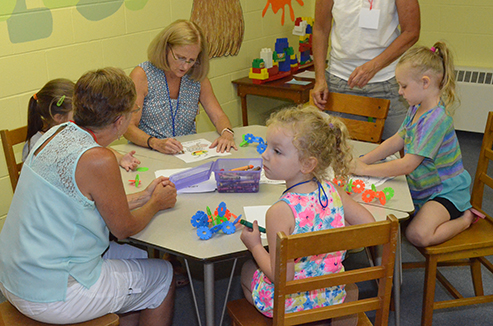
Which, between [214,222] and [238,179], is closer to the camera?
[214,222]

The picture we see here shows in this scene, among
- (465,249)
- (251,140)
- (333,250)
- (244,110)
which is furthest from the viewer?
(244,110)

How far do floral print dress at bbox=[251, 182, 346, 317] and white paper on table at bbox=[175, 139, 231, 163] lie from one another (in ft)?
2.79

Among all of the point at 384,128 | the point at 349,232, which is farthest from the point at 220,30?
the point at 349,232

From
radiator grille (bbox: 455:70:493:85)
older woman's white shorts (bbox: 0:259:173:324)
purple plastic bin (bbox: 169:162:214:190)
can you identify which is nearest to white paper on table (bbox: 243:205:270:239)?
purple plastic bin (bbox: 169:162:214:190)

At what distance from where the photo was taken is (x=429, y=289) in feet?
6.77

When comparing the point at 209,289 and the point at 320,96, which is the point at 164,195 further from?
the point at 320,96

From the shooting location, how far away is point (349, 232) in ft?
4.26

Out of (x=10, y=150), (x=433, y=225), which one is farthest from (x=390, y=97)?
(x=10, y=150)

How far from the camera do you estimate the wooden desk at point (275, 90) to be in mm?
3723

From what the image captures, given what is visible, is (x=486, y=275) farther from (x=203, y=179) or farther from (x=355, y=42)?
(x=203, y=179)

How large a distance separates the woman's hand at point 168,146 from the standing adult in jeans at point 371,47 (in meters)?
0.92

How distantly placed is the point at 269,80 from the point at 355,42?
3.82ft

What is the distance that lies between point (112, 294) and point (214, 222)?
401 millimetres

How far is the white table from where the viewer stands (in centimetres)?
155
